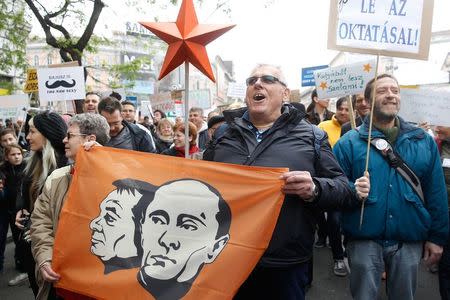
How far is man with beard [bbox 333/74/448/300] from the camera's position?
2770 mm

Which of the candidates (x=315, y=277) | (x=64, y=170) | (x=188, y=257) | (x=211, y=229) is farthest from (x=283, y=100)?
(x=315, y=277)

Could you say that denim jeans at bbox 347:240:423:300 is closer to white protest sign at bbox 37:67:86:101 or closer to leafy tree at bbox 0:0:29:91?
white protest sign at bbox 37:67:86:101

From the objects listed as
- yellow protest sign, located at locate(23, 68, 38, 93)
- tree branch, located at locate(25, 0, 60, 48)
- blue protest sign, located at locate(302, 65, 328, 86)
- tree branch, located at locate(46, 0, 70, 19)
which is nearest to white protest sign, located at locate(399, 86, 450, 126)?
yellow protest sign, located at locate(23, 68, 38, 93)

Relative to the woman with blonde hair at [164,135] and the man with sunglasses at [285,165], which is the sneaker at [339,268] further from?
the woman with blonde hair at [164,135]

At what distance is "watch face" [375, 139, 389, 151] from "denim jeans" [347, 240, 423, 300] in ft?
2.07

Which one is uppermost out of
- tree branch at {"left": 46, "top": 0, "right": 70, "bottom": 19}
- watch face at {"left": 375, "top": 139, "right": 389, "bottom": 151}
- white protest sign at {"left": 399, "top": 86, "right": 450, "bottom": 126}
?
tree branch at {"left": 46, "top": 0, "right": 70, "bottom": 19}

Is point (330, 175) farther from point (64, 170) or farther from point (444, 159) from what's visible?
point (444, 159)

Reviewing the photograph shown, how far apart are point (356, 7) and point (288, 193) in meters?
1.60

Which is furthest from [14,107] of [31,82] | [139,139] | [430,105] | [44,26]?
[430,105]

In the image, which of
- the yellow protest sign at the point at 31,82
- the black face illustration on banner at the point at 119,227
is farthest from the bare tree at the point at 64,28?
the black face illustration on banner at the point at 119,227

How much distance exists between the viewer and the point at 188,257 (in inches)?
88.8

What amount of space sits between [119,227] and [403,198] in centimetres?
181

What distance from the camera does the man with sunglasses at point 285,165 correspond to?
88.3 inches

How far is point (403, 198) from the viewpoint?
2.77 metres
